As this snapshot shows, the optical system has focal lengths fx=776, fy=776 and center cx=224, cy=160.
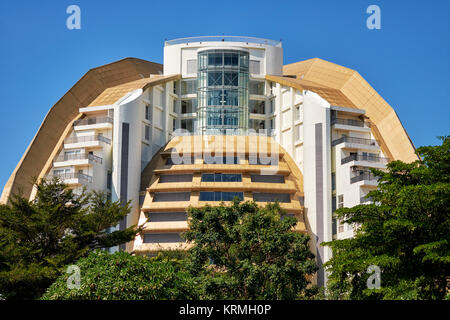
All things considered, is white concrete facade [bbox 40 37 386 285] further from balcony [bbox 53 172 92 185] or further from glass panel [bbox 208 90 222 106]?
glass panel [bbox 208 90 222 106]

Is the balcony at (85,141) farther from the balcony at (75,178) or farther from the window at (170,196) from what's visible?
the window at (170,196)

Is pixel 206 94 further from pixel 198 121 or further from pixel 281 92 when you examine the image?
pixel 281 92

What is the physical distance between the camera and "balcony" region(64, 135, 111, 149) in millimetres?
85969

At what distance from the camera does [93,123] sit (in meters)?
90.4

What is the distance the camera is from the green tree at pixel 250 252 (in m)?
52.4

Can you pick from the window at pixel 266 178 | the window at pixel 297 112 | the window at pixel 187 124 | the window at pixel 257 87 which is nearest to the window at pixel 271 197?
the window at pixel 266 178

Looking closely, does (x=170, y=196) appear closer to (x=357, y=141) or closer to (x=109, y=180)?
(x=109, y=180)

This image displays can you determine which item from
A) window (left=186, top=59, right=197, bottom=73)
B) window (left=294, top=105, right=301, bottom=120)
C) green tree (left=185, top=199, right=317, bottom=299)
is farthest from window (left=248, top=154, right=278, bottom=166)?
green tree (left=185, top=199, right=317, bottom=299)

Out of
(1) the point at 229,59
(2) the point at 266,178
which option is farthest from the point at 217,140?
(1) the point at 229,59

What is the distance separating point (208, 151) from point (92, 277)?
50.0 metres

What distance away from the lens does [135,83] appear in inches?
3676

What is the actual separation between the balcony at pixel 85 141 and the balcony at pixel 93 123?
4.04 feet

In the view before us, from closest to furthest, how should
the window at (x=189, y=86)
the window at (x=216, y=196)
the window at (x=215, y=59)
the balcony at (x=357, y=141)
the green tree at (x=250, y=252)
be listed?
the green tree at (x=250, y=252) < the window at (x=216, y=196) < the balcony at (x=357, y=141) < the window at (x=215, y=59) < the window at (x=189, y=86)
